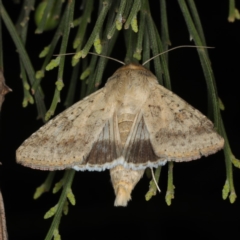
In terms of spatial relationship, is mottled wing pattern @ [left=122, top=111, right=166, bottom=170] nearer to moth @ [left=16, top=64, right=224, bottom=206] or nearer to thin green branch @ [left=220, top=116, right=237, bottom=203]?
moth @ [left=16, top=64, right=224, bottom=206]

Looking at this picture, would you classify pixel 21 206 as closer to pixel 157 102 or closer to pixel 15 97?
pixel 15 97

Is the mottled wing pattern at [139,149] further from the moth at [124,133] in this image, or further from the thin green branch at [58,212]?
the thin green branch at [58,212]

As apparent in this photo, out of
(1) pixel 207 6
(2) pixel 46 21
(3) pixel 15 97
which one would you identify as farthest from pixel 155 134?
(3) pixel 15 97

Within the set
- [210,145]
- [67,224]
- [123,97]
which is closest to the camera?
[210,145]

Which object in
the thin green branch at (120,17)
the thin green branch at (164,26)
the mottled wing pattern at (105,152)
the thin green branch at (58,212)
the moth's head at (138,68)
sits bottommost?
the thin green branch at (58,212)

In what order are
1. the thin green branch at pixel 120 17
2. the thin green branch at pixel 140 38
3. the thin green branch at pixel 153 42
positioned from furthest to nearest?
the thin green branch at pixel 153 42 → the thin green branch at pixel 140 38 → the thin green branch at pixel 120 17

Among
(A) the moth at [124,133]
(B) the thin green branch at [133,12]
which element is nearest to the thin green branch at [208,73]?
(A) the moth at [124,133]

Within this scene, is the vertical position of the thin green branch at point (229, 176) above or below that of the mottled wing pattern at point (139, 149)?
below

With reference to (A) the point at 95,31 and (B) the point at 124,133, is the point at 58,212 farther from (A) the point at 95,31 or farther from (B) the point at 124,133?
(A) the point at 95,31
